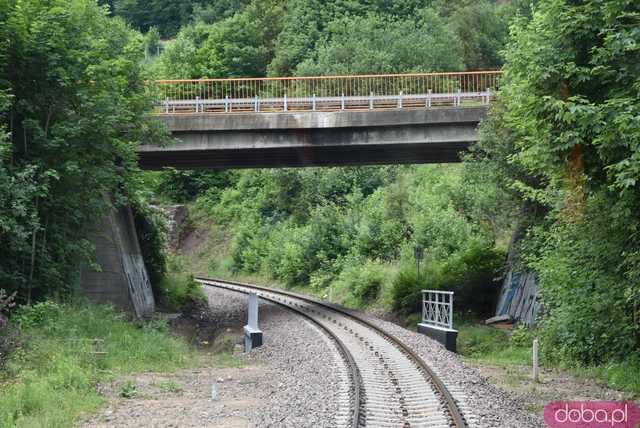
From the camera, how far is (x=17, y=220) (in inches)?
814

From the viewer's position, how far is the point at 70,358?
1588 centimetres

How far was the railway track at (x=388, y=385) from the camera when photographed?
1168 cm

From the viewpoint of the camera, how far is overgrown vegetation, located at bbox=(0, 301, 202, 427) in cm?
1238

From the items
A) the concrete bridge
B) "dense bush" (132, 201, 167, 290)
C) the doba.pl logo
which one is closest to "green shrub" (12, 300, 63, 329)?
the concrete bridge

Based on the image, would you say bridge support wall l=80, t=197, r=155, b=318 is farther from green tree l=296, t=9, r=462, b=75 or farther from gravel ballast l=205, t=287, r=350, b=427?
green tree l=296, t=9, r=462, b=75

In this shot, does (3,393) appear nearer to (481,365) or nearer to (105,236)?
(481,365)

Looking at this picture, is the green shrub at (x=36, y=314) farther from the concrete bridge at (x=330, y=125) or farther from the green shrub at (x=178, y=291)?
the green shrub at (x=178, y=291)

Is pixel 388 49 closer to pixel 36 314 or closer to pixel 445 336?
pixel 445 336

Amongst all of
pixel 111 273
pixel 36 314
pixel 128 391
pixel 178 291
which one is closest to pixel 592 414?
pixel 128 391

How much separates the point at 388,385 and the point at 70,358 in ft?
20.5

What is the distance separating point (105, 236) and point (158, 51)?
8010cm

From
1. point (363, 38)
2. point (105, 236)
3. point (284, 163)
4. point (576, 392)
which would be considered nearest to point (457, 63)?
point (363, 38)

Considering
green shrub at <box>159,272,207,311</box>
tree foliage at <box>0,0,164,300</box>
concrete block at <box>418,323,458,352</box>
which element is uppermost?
tree foliage at <box>0,0,164,300</box>

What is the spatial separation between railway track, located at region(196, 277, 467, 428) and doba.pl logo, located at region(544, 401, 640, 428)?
1.51m
